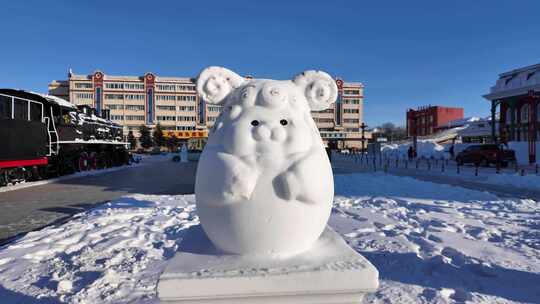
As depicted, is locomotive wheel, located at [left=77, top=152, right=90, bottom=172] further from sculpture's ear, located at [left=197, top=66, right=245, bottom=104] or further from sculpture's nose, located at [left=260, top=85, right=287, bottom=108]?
sculpture's nose, located at [left=260, top=85, right=287, bottom=108]

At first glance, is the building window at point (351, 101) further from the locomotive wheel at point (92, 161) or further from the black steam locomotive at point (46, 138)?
the locomotive wheel at point (92, 161)

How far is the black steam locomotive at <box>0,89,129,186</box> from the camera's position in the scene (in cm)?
1104

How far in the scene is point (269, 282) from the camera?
1.97 meters

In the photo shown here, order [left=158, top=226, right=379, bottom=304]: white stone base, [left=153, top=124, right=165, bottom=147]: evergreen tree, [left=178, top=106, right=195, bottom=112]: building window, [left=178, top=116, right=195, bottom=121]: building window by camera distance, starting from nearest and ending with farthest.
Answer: [left=158, top=226, right=379, bottom=304]: white stone base
[left=153, top=124, right=165, bottom=147]: evergreen tree
[left=178, top=106, right=195, bottom=112]: building window
[left=178, top=116, right=195, bottom=121]: building window

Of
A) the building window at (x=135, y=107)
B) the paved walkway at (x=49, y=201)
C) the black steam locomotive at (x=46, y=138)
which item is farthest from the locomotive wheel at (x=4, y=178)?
the building window at (x=135, y=107)

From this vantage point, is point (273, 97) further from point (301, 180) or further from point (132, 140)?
point (132, 140)

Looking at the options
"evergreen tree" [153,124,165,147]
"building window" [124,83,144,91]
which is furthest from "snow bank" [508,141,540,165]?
"building window" [124,83,144,91]

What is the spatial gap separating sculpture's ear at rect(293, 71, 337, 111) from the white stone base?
1315mm

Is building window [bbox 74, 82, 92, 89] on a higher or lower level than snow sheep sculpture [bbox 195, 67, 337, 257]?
higher

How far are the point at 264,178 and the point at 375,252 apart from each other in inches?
112

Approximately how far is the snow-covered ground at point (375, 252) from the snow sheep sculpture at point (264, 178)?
1.37 metres

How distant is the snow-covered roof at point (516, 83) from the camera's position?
2689cm

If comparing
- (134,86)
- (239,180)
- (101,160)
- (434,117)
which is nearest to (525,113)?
(101,160)

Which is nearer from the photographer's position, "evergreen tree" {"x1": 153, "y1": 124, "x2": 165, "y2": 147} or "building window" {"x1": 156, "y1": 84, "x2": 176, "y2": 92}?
"evergreen tree" {"x1": 153, "y1": 124, "x2": 165, "y2": 147}
